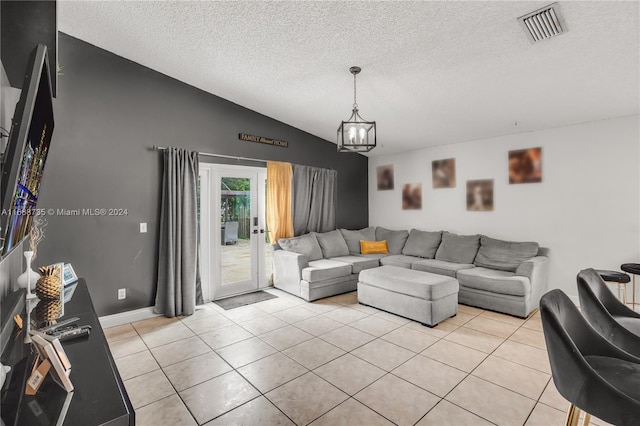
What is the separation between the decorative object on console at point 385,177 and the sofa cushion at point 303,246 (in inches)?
82.2

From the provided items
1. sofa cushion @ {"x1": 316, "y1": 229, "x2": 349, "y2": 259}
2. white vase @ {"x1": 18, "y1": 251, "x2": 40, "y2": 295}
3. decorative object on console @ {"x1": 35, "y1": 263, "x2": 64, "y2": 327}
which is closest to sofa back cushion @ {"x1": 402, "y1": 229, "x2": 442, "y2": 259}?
sofa cushion @ {"x1": 316, "y1": 229, "x2": 349, "y2": 259}

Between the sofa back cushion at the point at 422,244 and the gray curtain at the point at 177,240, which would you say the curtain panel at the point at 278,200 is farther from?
the sofa back cushion at the point at 422,244

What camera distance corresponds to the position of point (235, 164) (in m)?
4.76

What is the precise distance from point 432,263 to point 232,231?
10.1ft

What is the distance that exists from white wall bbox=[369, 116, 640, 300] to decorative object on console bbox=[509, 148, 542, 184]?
7 cm

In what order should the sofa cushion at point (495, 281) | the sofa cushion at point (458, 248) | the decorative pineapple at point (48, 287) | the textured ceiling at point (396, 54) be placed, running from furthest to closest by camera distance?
the sofa cushion at point (458, 248)
the sofa cushion at point (495, 281)
the textured ceiling at point (396, 54)
the decorative pineapple at point (48, 287)

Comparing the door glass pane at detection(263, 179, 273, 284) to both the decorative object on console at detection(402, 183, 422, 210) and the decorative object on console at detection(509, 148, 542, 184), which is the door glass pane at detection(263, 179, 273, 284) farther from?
the decorative object on console at detection(509, 148, 542, 184)

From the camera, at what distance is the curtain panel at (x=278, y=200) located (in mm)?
5088

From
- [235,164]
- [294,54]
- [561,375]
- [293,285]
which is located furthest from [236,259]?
[561,375]

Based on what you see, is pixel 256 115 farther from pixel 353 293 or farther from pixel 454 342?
pixel 454 342

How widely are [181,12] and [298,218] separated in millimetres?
3405

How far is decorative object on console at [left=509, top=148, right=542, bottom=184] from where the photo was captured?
4.50 metres

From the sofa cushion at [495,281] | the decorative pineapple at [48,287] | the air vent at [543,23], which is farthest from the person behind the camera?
the sofa cushion at [495,281]

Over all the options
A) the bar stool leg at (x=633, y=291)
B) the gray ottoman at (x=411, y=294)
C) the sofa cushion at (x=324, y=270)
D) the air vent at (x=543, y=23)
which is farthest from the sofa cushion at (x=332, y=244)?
the air vent at (x=543, y=23)
